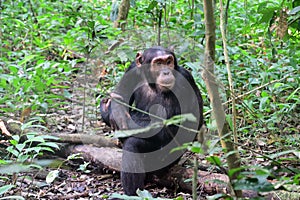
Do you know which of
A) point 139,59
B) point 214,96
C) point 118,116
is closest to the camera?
point 214,96

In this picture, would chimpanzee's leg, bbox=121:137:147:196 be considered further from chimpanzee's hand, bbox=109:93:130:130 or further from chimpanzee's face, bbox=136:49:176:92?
chimpanzee's face, bbox=136:49:176:92

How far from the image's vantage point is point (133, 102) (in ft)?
16.6

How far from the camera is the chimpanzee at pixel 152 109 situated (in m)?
4.09

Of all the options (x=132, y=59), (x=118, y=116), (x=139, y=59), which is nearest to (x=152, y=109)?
(x=118, y=116)

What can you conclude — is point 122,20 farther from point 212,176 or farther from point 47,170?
point 212,176

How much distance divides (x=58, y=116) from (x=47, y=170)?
1.75 metres

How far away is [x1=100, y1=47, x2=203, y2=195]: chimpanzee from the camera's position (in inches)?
161

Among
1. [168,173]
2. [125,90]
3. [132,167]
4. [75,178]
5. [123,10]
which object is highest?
[123,10]

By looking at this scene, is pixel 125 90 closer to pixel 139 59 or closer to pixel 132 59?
pixel 139 59

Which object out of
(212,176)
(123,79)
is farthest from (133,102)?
(212,176)

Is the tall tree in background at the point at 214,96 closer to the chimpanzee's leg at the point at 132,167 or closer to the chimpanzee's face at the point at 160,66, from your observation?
the chimpanzee's leg at the point at 132,167

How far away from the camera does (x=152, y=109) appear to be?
15.3 ft

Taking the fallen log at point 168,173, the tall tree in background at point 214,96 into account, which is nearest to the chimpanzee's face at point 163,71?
the fallen log at point 168,173

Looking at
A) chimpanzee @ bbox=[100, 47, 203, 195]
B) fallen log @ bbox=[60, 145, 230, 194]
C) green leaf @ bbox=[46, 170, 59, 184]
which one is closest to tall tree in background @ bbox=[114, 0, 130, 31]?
chimpanzee @ bbox=[100, 47, 203, 195]
